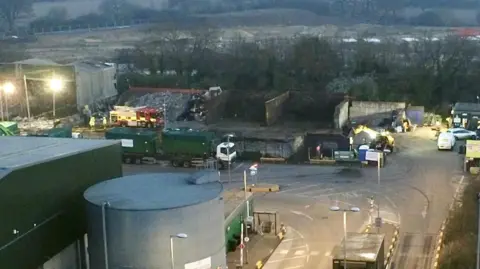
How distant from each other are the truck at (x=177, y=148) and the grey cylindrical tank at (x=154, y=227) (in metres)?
10.8

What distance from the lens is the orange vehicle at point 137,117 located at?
31.4 m

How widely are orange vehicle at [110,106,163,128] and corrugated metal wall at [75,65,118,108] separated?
4349 mm

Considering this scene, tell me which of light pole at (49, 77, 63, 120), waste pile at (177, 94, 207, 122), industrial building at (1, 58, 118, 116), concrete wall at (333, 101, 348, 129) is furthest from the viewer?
industrial building at (1, 58, 118, 116)

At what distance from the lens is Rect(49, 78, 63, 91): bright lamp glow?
32772 mm

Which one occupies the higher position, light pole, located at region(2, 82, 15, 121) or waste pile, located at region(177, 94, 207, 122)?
light pole, located at region(2, 82, 15, 121)

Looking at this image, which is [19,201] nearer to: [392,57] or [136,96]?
[136,96]


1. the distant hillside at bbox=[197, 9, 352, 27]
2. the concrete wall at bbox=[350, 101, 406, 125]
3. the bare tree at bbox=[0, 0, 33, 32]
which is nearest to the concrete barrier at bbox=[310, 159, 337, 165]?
the concrete wall at bbox=[350, 101, 406, 125]

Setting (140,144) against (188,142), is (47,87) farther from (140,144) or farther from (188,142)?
(188,142)

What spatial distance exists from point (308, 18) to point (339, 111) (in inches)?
2128

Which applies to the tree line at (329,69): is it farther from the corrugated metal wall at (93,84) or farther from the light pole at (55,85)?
the light pole at (55,85)

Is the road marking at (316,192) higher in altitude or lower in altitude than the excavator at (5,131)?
lower

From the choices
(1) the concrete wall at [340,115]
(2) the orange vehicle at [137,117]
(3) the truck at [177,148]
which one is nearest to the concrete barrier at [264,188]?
(3) the truck at [177,148]

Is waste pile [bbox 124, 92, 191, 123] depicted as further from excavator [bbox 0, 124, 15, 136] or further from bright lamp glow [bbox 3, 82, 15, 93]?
excavator [bbox 0, 124, 15, 136]

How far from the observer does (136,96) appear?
36.6m
